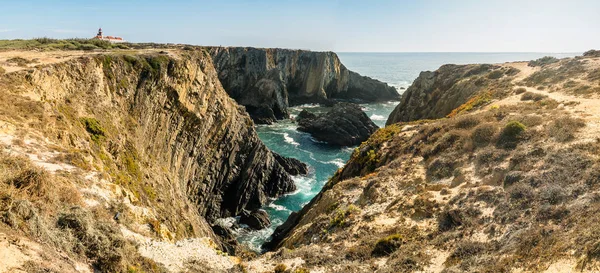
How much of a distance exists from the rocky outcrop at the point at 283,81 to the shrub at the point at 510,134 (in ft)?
246

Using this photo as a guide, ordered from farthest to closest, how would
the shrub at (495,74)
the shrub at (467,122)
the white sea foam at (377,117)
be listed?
the white sea foam at (377,117)
the shrub at (495,74)
the shrub at (467,122)

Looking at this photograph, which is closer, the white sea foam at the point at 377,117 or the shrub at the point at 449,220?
the shrub at the point at 449,220

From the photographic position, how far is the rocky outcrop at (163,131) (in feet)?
67.7

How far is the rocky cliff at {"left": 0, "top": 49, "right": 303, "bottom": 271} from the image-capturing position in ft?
52.2

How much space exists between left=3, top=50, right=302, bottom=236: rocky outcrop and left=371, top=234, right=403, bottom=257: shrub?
11.7 m

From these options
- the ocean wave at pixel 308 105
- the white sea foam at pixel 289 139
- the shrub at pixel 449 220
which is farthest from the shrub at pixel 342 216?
the ocean wave at pixel 308 105

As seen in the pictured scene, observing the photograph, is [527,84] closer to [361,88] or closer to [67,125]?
[67,125]

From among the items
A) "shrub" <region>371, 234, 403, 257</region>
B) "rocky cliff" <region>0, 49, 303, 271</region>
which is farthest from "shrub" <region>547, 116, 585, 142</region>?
"rocky cliff" <region>0, 49, 303, 271</region>

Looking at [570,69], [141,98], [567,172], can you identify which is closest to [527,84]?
[570,69]

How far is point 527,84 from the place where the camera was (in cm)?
3969

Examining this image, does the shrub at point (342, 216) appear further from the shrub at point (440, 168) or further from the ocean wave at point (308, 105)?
the ocean wave at point (308, 105)

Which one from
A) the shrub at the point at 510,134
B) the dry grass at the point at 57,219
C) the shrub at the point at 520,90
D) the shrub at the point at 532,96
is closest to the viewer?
the dry grass at the point at 57,219

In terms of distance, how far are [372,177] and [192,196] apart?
23537 mm

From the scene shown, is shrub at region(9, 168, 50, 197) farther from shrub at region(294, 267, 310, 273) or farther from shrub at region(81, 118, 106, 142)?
shrub at region(81, 118, 106, 142)
